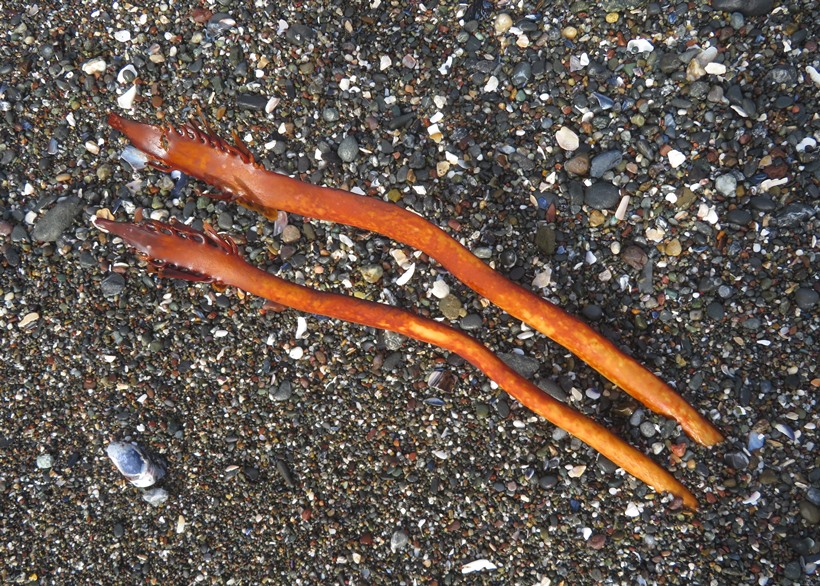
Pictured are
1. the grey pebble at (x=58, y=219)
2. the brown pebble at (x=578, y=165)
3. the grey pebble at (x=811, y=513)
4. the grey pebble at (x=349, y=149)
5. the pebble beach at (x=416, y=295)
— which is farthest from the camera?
the grey pebble at (x=58, y=219)

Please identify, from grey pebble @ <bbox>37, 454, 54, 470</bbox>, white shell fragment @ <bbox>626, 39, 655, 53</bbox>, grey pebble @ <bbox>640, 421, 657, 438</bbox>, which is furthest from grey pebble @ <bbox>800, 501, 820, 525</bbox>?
grey pebble @ <bbox>37, 454, 54, 470</bbox>

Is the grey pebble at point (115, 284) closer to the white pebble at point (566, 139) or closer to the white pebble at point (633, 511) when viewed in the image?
the white pebble at point (566, 139)

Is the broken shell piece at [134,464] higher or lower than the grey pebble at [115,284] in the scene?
lower

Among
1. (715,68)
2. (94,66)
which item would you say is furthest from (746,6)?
(94,66)

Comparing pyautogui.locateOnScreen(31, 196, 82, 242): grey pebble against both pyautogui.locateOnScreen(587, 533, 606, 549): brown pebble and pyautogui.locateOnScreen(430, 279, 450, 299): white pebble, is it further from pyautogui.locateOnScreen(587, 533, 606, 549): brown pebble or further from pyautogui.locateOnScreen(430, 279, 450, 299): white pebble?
pyautogui.locateOnScreen(587, 533, 606, 549): brown pebble

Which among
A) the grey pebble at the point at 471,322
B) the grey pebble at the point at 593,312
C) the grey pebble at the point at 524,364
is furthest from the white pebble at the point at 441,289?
the grey pebble at the point at 593,312
